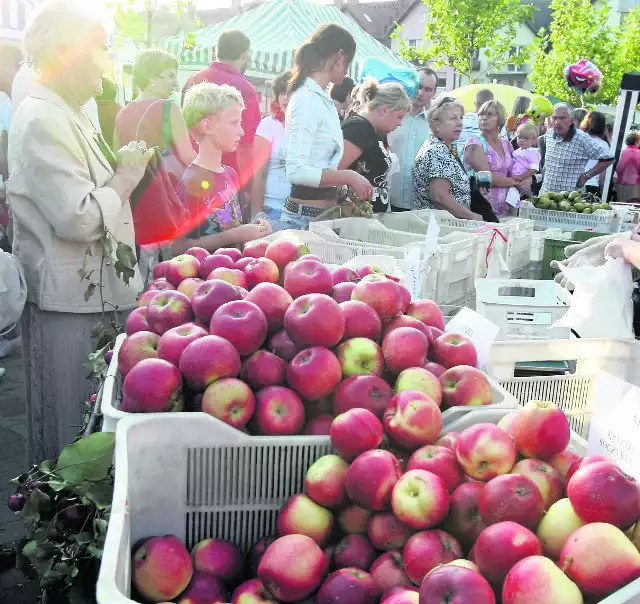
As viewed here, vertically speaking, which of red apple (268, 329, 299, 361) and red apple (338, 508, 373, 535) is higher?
red apple (268, 329, 299, 361)

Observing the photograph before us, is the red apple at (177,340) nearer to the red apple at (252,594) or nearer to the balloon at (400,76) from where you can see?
the red apple at (252,594)

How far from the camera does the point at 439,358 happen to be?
181 cm

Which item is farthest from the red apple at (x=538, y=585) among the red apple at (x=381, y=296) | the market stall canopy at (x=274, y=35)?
the market stall canopy at (x=274, y=35)

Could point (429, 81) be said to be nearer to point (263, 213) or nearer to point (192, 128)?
point (263, 213)

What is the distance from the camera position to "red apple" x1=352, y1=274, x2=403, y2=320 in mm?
1846

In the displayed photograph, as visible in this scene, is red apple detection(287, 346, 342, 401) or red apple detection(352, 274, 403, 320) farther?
red apple detection(352, 274, 403, 320)

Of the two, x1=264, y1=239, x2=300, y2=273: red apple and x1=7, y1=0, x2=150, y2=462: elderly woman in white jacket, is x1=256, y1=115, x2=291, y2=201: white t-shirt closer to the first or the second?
x1=7, y1=0, x2=150, y2=462: elderly woman in white jacket

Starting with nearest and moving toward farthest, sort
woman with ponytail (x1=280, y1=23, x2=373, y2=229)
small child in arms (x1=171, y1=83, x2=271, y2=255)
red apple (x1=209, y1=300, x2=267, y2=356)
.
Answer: red apple (x1=209, y1=300, x2=267, y2=356) → small child in arms (x1=171, y1=83, x2=271, y2=255) → woman with ponytail (x1=280, y1=23, x2=373, y2=229)

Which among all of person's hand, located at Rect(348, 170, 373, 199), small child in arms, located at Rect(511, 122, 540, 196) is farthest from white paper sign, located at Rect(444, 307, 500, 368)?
small child in arms, located at Rect(511, 122, 540, 196)

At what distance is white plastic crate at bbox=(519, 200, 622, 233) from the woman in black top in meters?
1.99

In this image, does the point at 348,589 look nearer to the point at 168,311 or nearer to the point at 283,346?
the point at 283,346

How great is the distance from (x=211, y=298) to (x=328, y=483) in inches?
24.1

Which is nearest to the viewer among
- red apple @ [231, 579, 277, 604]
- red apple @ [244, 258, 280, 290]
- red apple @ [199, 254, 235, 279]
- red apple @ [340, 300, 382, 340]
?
red apple @ [231, 579, 277, 604]

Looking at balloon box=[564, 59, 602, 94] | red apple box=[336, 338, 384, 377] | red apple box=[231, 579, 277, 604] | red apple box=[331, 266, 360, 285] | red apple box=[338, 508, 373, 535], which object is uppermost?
balloon box=[564, 59, 602, 94]
